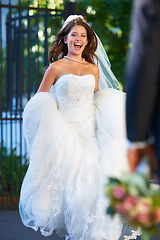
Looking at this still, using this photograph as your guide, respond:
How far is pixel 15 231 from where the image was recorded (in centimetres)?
493

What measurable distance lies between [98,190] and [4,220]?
5.93 ft

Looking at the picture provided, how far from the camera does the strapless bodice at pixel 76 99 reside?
4250 mm

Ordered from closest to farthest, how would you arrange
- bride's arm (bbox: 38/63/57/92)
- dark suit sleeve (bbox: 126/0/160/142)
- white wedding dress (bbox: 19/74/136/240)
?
dark suit sleeve (bbox: 126/0/160/142)
white wedding dress (bbox: 19/74/136/240)
bride's arm (bbox: 38/63/57/92)

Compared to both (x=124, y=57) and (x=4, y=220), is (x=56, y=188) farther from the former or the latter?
(x=124, y=57)

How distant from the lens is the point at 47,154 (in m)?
4.07

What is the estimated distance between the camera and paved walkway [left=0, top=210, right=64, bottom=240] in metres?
4.75

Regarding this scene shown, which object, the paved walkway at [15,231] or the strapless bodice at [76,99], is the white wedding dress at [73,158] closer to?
the strapless bodice at [76,99]

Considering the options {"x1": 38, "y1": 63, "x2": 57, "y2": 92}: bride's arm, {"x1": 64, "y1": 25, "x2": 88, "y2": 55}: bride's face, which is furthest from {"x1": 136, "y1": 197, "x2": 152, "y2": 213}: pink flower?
{"x1": 64, "y1": 25, "x2": 88, "y2": 55}: bride's face

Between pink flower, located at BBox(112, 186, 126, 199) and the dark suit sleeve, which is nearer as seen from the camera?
the dark suit sleeve

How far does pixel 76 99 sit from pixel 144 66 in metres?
2.70

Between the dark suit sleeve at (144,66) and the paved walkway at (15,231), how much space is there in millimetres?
3385

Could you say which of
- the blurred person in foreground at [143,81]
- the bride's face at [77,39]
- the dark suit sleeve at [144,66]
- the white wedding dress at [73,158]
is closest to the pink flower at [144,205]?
the blurred person in foreground at [143,81]

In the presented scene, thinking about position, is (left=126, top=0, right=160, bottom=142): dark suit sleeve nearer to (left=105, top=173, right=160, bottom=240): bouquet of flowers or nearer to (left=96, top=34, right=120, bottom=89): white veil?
(left=105, top=173, right=160, bottom=240): bouquet of flowers

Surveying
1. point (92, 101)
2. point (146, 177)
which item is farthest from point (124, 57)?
point (146, 177)
